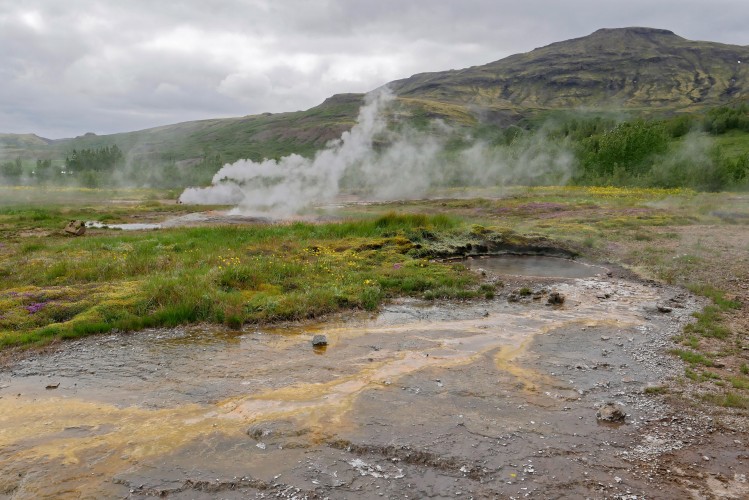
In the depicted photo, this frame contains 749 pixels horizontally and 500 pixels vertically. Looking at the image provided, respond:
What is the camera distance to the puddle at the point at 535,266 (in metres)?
24.0

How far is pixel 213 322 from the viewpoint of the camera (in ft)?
54.3

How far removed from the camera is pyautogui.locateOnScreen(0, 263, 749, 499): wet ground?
26.9ft

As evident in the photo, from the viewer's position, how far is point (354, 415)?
34.1 feet

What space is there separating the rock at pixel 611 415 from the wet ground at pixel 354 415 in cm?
14

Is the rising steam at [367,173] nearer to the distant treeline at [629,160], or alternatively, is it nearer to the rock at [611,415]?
the distant treeline at [629,160]

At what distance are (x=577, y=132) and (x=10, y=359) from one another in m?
103

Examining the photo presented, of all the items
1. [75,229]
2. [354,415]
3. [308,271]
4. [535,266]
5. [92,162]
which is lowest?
[535,266]

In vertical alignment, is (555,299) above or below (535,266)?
above

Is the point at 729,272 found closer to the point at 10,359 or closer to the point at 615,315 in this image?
the point at 615,315

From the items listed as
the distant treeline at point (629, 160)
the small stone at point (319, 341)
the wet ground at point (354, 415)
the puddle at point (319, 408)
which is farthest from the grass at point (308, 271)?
the distant treeline at point (629, 160)

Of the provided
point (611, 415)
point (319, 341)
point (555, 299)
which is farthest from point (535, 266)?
point (611, 415)

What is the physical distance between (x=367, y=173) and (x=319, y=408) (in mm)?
74000

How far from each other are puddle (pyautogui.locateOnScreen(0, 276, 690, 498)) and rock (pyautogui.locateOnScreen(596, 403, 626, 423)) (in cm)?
22

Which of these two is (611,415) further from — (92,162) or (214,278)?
(92,162)
